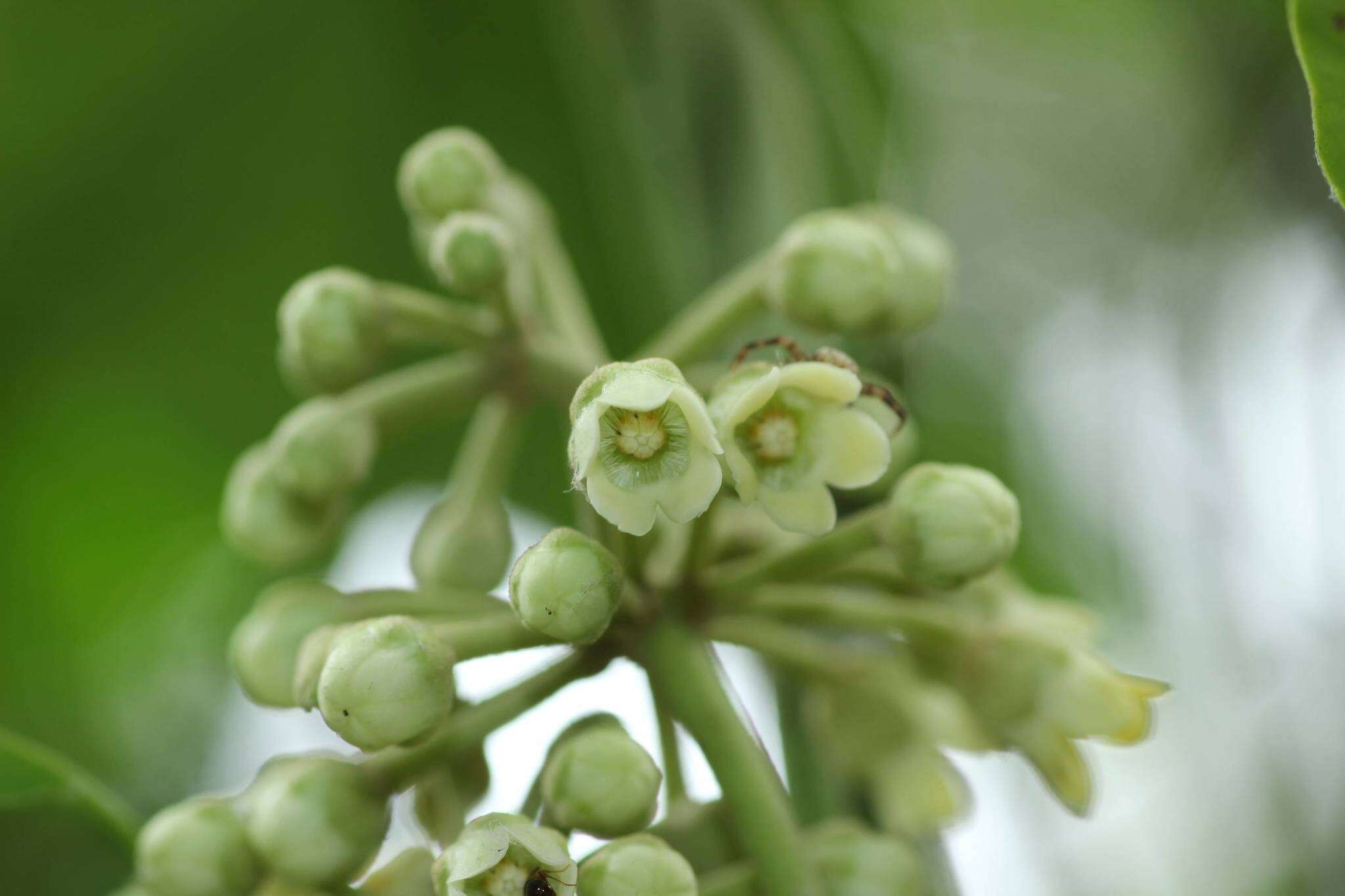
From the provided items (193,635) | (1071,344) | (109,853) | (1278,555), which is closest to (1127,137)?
(1071,344)

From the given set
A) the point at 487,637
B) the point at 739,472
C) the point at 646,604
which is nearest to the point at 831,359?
the point at 739,472

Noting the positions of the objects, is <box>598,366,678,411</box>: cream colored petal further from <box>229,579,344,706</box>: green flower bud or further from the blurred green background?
the blurred green background

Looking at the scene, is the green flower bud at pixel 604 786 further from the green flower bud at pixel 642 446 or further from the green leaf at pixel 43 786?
the green leaf at pixel 43 786

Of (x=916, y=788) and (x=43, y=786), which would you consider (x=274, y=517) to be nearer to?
(x=43, y=786)

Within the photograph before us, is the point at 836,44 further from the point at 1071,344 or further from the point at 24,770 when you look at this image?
the point at 24,770

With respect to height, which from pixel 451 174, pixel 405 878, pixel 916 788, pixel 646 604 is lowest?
pixel 916 788

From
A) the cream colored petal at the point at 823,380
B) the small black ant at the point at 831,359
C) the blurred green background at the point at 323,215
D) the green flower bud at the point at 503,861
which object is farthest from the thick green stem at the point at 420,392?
the blurred green background at the point at 323,215
